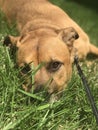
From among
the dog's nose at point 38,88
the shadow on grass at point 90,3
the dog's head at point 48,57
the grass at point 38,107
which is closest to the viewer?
the grass at point 38,107

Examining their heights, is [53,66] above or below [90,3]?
above

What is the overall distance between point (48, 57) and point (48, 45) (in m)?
0.16

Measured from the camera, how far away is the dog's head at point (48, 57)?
4.07 metres

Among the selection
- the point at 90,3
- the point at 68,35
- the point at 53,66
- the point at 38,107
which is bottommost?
the point at 90,3

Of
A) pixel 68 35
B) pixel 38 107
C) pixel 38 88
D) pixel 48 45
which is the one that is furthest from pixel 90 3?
pixel 38 107

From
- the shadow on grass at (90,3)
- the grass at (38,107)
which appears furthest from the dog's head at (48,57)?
the shadow on grass at (90,3)

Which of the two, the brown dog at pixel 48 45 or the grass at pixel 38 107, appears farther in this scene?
the brown dog at pixel 48 45

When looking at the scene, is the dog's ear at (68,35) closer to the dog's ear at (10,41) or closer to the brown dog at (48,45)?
the brown dog at (48,45)

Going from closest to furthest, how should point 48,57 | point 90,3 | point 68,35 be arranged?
point 48,57 → point 68,35 → point 90,3

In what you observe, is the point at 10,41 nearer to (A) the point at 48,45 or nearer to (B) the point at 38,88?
(A) the point at 48,45

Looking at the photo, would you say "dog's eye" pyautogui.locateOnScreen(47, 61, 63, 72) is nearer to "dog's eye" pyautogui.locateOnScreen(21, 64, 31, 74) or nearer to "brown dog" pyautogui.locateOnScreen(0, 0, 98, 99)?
"brown dog" pyautogui.locateOnScreen(0, 0, 98, 99)

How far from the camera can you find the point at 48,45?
424 centimetres

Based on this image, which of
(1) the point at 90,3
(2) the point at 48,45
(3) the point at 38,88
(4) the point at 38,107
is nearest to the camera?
(4) the point at 38,107

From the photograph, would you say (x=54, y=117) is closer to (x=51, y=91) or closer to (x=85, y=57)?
(x=51, y=91)
